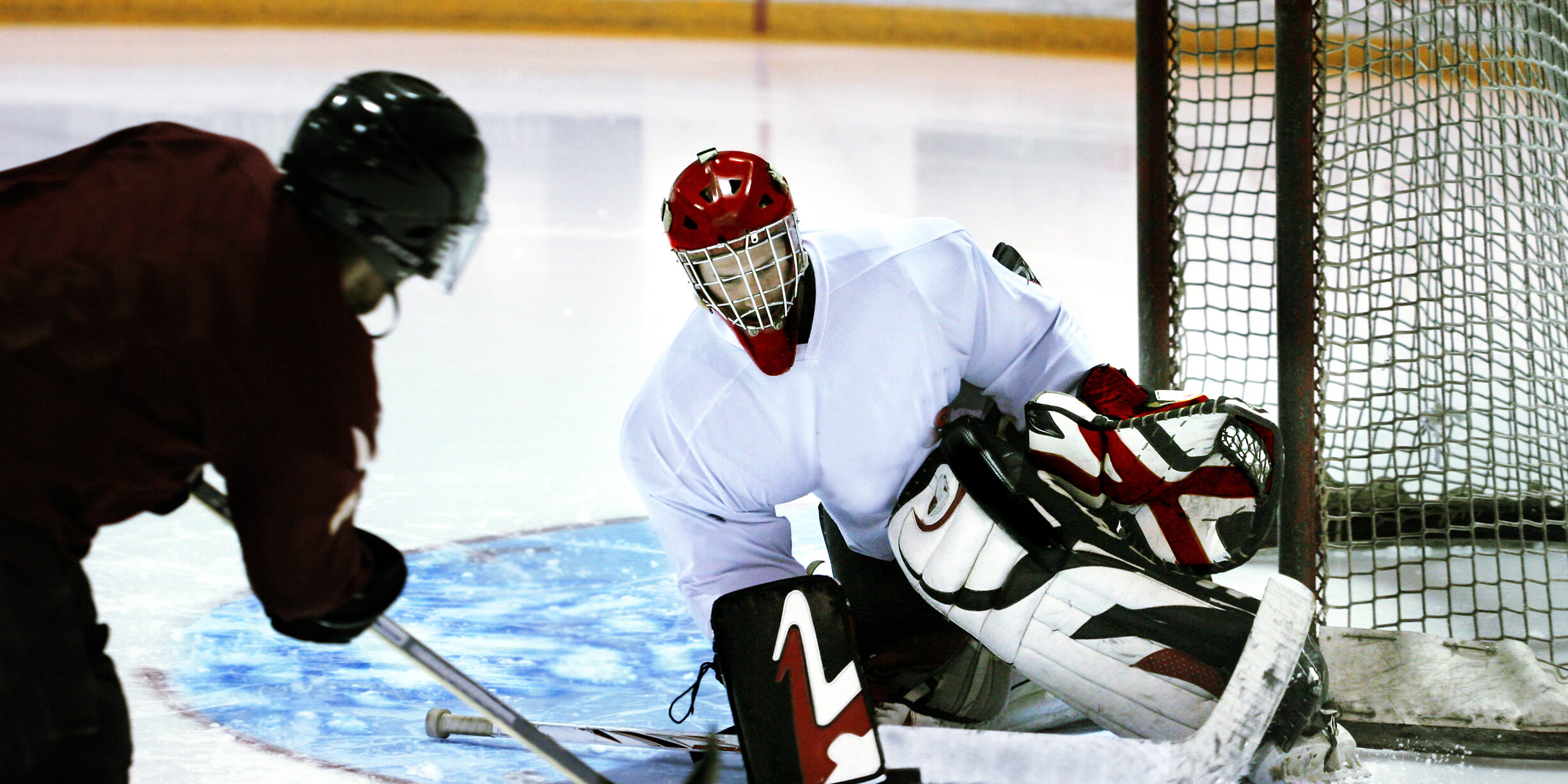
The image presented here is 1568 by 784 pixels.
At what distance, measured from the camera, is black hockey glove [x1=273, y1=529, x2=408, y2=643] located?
154 cm

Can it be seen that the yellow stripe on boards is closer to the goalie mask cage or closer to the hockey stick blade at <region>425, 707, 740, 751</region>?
the goalie mask cage

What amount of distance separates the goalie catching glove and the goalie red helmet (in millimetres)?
421

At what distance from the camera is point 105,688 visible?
152 cm

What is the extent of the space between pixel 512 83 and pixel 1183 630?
9658 millimetres

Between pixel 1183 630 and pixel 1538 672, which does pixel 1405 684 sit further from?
pixel 1183 630

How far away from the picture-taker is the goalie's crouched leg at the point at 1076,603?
197 centimetres

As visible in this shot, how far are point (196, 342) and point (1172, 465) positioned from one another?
133 cm

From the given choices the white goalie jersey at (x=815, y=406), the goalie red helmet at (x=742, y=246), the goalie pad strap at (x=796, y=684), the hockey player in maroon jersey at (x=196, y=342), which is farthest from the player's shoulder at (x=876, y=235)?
the hockey player in maroon jersey at (x=196, y=342)

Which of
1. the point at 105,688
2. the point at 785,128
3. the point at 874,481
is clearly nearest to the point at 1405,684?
the point at 874,481

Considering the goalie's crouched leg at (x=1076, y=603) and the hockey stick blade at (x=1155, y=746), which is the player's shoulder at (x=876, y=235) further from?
the hockey stick blade at (x=1155, y=746)

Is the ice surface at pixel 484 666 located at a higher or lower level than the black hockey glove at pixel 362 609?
lower

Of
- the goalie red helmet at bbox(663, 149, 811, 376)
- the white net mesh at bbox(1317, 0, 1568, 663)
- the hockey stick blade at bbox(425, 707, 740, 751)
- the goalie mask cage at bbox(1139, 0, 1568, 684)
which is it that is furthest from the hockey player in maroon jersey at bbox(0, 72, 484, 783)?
the white net mesh at bbox(1317, 0, 1568, 663)

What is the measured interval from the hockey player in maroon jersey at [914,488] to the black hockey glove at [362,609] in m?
0.56

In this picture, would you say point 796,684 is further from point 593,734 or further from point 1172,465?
point 1172,465
